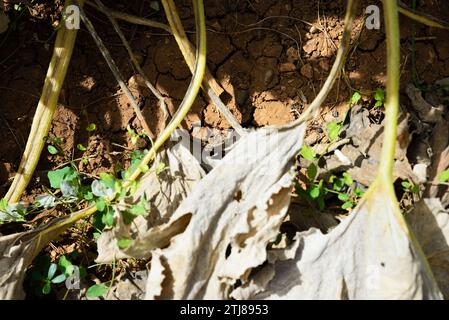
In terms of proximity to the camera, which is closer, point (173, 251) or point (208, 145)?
point (173, 251)

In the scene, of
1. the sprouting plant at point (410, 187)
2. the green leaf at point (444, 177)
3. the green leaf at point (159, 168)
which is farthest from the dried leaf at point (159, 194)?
the green leaf at point (444, 177)

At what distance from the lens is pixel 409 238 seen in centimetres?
149

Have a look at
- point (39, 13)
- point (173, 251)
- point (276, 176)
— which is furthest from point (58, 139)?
point (276, 176)

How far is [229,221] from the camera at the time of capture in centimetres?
157

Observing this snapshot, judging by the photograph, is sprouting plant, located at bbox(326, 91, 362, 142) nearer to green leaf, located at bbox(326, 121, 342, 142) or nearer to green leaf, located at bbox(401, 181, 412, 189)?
green leaf, located at bbox(326, 121, 342, 142)

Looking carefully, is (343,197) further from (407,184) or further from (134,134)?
(134,134)

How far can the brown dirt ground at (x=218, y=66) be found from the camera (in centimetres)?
201

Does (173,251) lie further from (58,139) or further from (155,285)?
(58,139)

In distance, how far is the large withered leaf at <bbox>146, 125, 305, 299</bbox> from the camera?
4.92 ft

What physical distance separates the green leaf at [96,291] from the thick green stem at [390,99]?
93 cm

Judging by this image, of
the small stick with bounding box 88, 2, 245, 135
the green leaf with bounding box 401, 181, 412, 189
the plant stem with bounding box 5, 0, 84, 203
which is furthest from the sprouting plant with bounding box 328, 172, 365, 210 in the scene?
the plant stem with bounding box 5, 0, 84, 203

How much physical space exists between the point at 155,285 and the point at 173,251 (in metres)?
0.11

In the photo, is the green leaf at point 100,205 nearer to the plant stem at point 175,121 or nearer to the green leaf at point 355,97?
the plant stem at point 175,121

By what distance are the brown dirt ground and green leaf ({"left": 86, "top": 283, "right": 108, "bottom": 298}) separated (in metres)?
0.47
